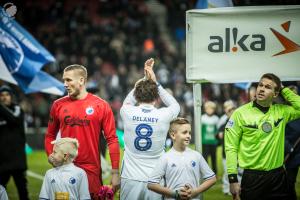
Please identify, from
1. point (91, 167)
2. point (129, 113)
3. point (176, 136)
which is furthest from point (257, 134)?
point (91, 167)

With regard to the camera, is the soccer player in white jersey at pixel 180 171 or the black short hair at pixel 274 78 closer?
the soccer player in white jersey at pixel 180 171

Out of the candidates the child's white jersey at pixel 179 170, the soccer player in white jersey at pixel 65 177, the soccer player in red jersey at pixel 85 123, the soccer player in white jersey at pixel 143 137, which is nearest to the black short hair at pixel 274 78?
the soccer player in white jersey at pixel 143 137

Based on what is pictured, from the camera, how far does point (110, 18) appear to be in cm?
3020

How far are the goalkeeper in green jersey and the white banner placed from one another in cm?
57

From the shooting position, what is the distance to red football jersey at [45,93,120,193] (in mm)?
7137

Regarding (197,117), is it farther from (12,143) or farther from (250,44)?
(12,143)

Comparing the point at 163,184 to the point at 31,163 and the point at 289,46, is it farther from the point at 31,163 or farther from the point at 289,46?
the point at 31,163

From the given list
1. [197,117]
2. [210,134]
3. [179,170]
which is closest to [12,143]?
[197,117]

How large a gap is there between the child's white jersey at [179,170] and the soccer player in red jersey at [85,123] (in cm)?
70

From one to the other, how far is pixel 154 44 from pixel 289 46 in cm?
2112

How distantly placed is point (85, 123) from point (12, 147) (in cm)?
308

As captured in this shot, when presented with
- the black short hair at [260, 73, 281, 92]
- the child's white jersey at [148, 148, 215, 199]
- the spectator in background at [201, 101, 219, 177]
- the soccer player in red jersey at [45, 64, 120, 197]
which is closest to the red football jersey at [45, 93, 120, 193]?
the soccer player in red jersey at [45, 64, 120, 197]

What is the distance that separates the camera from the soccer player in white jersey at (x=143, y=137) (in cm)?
706

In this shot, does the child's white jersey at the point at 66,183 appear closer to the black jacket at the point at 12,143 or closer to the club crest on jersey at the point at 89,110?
the club crest on jersey at the point at 89,110
